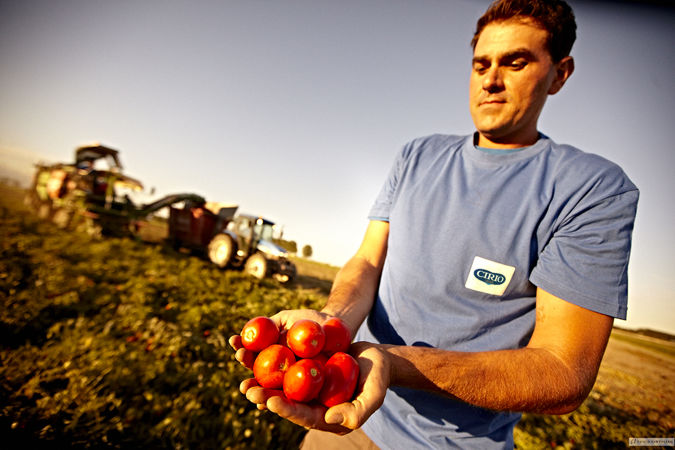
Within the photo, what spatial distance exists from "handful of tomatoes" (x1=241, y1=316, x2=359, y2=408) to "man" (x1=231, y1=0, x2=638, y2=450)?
0.22 feet

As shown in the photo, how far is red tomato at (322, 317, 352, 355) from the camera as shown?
1.50m

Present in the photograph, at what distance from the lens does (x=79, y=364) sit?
12.2 ft

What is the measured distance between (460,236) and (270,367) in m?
1.26

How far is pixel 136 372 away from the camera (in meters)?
3.78

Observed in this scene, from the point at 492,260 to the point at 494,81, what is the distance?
1.15 m

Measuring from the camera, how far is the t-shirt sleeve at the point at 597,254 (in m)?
1.35

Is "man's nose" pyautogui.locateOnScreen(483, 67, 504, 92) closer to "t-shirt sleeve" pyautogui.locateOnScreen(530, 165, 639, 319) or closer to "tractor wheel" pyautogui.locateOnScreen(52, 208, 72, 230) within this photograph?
"t-shirt sleeve" pyautogui.locateOnScreen(530, 165, 639, 319)

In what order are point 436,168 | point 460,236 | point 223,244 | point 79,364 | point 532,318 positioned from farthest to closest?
point 223,244, point 79,364, point 436,168, point 460,236, point 532,318

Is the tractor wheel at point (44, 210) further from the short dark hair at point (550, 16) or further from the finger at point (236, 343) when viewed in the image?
the short dark hair at point (550, 16)

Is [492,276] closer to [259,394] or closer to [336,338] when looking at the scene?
[336,338]

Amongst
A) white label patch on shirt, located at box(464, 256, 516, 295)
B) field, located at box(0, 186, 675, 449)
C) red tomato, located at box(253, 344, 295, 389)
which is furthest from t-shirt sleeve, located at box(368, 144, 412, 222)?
field, located at box(0, 186, 675, 449)

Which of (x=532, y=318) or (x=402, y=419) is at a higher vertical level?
(x=532, y=318)

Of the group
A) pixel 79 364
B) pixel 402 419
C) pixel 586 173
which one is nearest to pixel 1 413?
pixel 79 364

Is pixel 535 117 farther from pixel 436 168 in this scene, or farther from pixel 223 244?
pixel 223 244
